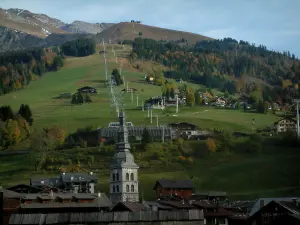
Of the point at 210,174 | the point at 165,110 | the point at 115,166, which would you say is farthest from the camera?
the point at 165,110

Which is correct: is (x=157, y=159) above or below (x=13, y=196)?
below

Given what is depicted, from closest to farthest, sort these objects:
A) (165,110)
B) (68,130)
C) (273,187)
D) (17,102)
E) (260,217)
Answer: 1. (260,217)
2. (273,187)
3. (68,130)
4. (165,110)
5. (17,102)

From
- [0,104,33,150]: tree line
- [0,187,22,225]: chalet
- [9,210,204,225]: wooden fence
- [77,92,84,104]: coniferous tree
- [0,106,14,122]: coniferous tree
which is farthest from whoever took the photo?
[77,92,84,104]: coniferous tree

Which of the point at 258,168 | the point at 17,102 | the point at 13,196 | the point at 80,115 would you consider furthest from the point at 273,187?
the point at 17,102

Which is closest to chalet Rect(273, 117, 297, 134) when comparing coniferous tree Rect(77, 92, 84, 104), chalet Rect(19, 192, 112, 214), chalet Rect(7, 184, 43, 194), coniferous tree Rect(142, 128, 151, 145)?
coniferous tree Rect(142, 128, 151, 145)

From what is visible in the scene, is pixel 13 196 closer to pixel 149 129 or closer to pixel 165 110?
pixel 149 129

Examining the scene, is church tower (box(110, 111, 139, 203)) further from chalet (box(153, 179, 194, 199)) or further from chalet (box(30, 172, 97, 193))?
chalet (box(30, 172, 97, 193))

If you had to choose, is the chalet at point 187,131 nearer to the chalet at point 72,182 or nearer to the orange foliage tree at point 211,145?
the orange foliage tree at point 211,145
